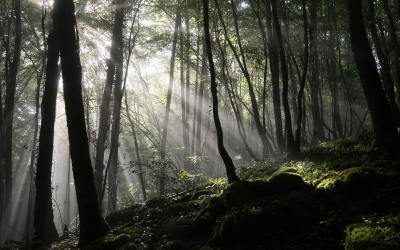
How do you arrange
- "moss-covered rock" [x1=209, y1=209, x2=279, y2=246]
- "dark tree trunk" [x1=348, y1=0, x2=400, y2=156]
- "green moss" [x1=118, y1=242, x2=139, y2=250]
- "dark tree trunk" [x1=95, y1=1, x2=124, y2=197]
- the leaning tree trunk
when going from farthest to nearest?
"dark tree trunk" [x1=95, y1=1, x2=124, y2=197]
"dark tree trunk" [x1=348, y1=0, x2=400, y2=156]
the leaning tree trunk
"green moss" [x1=118, y1=242, x2=139, y2=250]
"moss-covered rock" [x1=209, y1=209, x2=279, y2=246]

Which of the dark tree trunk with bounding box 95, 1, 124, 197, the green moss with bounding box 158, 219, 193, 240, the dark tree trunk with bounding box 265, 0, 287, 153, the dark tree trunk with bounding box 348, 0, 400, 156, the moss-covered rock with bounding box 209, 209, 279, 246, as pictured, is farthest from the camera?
the dark tree trunk with bounding box 95, 1, 124, 197

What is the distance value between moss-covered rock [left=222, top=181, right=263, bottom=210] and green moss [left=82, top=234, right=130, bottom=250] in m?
2.33

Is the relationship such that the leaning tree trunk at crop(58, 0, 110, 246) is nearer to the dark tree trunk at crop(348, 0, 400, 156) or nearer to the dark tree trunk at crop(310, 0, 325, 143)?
the dark tree trunk at crop(348, 0, 400, 156)

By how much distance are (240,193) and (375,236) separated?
9.27ft

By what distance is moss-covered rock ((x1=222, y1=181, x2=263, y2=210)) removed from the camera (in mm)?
5363

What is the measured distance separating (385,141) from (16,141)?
3013cm

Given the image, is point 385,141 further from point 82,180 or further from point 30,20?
point 30,20

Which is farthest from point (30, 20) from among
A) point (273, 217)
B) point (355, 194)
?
point (355, 194)

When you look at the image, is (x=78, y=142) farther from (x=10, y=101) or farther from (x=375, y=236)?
(x=10, y=101)

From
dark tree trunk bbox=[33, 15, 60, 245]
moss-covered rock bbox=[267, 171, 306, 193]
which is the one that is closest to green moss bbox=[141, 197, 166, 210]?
dark tree trunk bbox=[33, 15, 60, 245]

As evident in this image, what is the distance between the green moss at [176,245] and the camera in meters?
4.61

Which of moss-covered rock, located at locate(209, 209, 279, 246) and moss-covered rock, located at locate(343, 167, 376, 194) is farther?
moss-covered rock, located at locate(343, 167, 376, 194)

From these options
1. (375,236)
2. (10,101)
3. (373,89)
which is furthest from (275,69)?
(10,101)

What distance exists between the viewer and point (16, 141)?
24.6 metres
